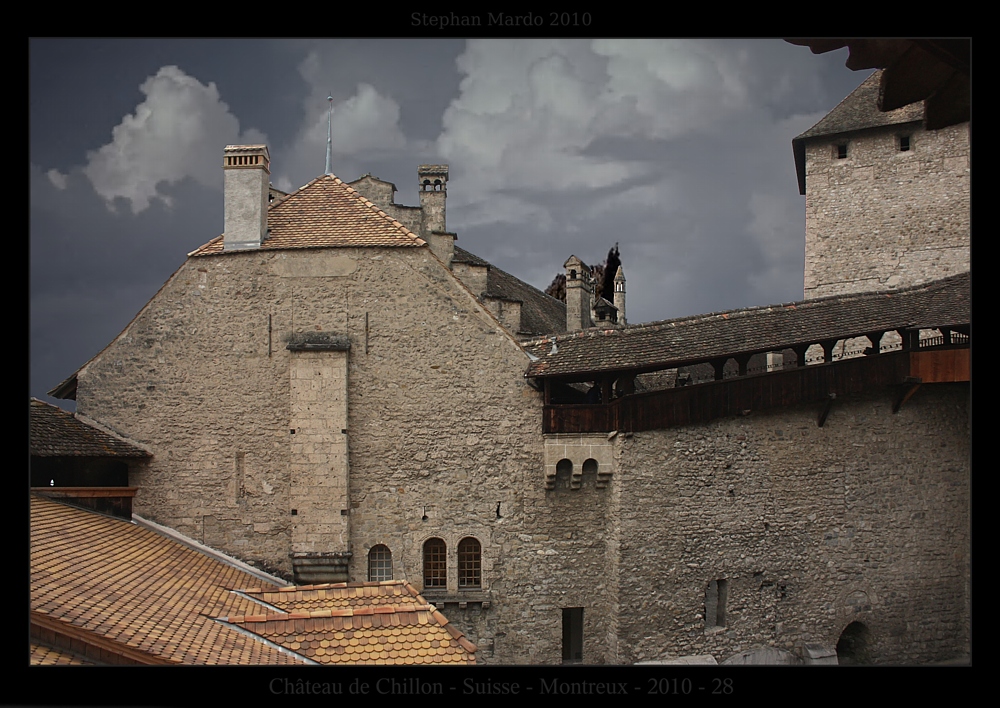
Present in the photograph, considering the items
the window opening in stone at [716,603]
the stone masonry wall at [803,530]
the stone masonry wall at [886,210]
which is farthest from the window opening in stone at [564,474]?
the stone masonry wall at [886,210]

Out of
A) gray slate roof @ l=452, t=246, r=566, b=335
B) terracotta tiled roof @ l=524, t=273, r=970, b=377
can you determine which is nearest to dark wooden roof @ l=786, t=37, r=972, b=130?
terracotta tiled roof @ l=524, t=273, r=970, b=377

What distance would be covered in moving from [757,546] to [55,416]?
1224 cm

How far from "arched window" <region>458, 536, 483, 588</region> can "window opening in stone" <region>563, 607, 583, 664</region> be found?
160 centimetres

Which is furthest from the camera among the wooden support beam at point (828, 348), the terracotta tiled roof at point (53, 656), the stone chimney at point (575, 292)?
the stone chimney at point (575, 292)

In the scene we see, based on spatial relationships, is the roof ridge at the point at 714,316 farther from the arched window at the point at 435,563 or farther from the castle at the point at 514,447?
the arched window at the point at 435,563

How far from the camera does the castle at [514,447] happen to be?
1523 cm

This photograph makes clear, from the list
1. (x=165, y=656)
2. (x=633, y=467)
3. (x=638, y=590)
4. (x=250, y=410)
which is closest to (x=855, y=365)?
(x=633, y=467)

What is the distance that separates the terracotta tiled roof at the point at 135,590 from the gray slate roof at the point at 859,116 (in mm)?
17461

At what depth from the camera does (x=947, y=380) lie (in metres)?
15.8

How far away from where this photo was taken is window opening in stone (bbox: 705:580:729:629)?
51.1 feet

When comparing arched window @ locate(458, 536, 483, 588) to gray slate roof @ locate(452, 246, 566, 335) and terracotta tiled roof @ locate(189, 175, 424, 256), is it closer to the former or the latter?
terracotta tiled roof @ locate(189, 175, 424, 256)

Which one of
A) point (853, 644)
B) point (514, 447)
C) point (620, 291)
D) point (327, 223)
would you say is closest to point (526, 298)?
point (620, 291)

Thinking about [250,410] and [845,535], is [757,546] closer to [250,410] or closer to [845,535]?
[845,535]
